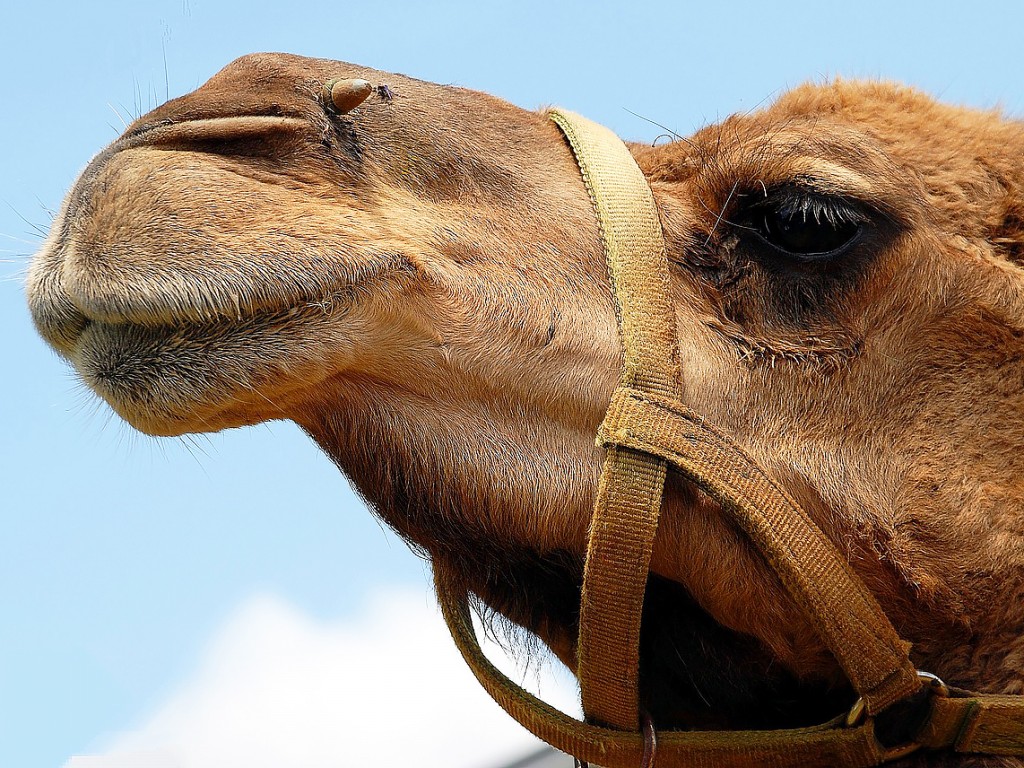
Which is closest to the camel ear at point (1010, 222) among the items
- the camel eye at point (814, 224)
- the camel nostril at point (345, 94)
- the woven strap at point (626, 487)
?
the camel eye at point (814, 224)

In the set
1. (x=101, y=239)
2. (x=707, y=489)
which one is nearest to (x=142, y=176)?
(x=101, y=239)

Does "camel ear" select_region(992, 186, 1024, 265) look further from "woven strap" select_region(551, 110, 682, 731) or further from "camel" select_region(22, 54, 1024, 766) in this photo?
"woven strap" select_region(551, 110, 682, 731)

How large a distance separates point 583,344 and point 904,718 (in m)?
0.94

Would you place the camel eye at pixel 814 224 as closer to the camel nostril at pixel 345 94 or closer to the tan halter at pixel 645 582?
the tan halter at pixel 645 582

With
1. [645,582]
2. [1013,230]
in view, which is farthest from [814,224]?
[645,582]

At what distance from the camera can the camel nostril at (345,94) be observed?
2.07 meters

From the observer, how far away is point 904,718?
2195 millimetres

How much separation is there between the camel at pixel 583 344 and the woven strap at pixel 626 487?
46 mm

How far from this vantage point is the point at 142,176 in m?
1.93

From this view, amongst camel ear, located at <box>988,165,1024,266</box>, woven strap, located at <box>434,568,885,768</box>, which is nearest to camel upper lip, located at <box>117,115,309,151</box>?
woven strap, located at <box>434,568,885,768</box>

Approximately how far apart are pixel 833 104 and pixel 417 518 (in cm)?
127

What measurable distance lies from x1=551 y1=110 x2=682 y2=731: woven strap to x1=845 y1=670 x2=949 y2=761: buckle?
1.41 ft

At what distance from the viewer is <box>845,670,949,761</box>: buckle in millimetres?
2176

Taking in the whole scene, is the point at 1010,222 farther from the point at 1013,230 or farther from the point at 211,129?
the point at 211,129
